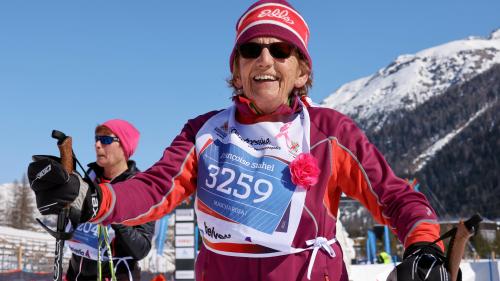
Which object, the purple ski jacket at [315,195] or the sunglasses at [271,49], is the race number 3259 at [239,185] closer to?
the purple ski jacket at [315,195]

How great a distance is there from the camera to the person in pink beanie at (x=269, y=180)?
2.34 m

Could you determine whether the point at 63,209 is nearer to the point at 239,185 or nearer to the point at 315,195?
the point at 239,185

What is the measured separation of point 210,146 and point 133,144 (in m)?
2.75

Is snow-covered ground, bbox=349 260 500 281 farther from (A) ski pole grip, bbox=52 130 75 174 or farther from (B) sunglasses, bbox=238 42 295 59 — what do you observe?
(A) ski pole grip, bbox=52 130 75 174

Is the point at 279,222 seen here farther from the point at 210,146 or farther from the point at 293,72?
the point at 293,72

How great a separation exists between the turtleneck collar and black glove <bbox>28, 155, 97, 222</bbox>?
847 millimetres

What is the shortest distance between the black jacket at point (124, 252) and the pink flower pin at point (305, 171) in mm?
2282

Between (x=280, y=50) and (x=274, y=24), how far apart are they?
0.11m

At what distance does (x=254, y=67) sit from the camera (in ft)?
8.55

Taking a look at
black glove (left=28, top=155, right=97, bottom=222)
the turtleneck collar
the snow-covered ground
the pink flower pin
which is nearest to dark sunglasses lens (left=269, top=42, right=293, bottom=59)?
the turtleneck collar

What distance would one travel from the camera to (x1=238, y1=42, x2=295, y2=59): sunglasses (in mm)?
2609

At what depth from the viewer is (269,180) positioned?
2.45 metres

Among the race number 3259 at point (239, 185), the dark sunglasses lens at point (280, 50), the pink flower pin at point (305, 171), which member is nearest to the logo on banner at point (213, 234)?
the race number 3259 at point (239, 185)

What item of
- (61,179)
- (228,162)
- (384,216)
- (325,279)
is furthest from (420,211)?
(61,179)
